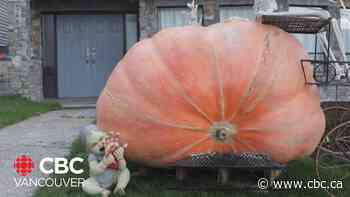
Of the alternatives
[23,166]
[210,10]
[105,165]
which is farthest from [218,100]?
[210,10]

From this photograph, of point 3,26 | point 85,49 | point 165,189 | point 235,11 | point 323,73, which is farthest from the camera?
point 3,26

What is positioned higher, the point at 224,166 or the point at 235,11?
the point at 235,11

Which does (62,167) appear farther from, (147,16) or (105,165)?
(147,16)

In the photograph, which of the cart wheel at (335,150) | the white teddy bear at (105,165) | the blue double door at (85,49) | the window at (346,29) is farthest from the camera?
the blue double door at (85,49)

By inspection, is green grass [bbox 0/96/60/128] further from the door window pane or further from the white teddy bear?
the white teddy bear

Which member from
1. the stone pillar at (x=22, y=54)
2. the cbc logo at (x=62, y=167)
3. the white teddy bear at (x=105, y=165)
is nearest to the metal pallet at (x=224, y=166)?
the white teddy bear at (x=105, y=165)

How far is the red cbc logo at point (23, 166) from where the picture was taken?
489cm

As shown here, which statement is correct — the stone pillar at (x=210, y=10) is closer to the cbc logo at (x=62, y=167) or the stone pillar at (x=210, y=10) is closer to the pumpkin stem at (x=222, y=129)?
the cbc logo at (x=62, y=167)

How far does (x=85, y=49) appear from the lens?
1334 centimetres

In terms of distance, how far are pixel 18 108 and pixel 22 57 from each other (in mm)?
2323

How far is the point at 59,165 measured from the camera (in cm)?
484

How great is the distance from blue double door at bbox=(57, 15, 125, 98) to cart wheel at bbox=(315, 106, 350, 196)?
29.7ft

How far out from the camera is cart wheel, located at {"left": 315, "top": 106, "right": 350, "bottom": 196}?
426 centimetres

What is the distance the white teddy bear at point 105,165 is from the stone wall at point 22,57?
28.5 feet
